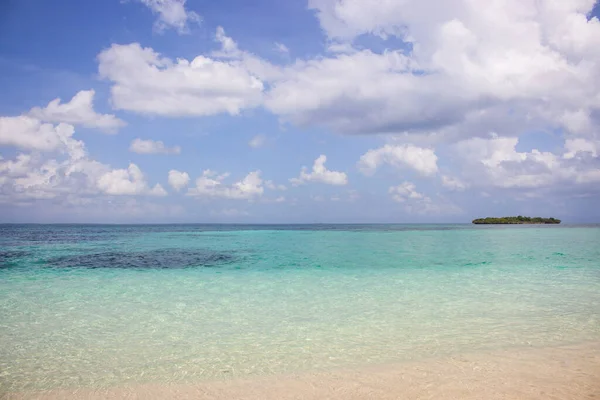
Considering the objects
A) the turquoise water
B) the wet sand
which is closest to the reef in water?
the turquoise water

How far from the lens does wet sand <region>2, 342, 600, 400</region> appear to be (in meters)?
5.62

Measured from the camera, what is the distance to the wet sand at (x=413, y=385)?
18.4 ft

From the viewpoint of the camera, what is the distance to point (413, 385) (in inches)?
232

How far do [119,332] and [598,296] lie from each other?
14227 mm

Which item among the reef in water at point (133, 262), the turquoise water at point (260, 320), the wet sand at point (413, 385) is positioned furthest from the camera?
the reef in water at point (133, 262)

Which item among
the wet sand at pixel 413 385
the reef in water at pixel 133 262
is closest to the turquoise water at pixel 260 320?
the wet sand at pixel 413 385

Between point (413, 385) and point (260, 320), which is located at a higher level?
point (413, 385)

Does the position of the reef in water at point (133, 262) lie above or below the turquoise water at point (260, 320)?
below

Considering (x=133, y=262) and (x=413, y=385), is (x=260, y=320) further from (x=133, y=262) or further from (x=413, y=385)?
(x=133, y=262)

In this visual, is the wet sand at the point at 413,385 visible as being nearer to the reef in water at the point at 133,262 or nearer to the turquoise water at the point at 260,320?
the turquoise water at the point at 260,320

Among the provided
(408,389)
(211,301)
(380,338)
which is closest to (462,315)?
(380,338)

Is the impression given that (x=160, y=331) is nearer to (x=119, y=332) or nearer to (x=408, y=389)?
(x=119, y=332)

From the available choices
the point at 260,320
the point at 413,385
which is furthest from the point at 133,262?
the point at 413,385

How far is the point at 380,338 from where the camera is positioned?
Answer: 818cm
